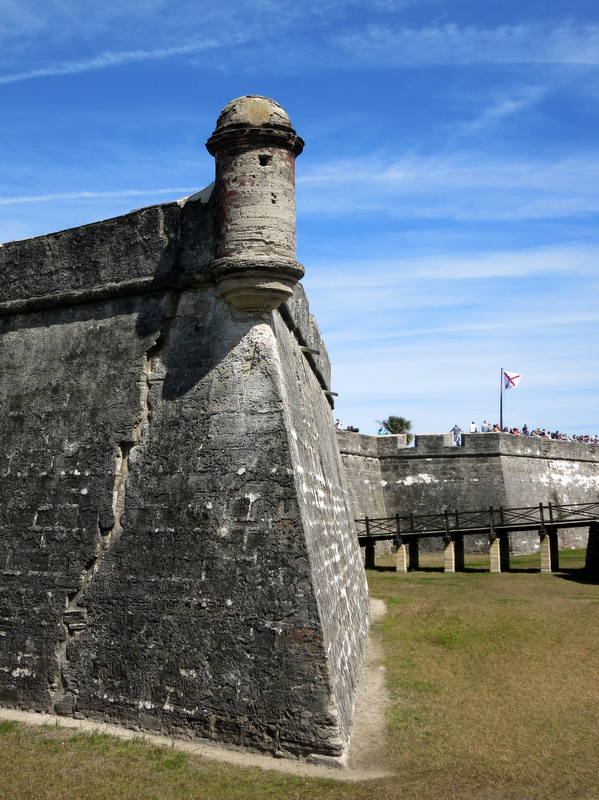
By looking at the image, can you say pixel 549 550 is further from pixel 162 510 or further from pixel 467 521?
pixel 162 510

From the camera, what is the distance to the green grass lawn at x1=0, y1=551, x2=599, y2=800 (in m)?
5.50

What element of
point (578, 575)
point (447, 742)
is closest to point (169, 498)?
point (447, 742)

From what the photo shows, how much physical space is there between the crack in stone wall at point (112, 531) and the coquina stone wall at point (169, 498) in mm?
20

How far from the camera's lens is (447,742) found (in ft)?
21.5

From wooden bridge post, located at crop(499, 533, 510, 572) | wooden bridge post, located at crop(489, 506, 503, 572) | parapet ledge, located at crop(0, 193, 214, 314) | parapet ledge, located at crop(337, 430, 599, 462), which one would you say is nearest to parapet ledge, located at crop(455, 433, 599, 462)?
parapet ledge, located at crop(337, 430, 599, 462)

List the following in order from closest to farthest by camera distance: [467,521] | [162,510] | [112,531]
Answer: [162,510] → [112,531] → [467,521]

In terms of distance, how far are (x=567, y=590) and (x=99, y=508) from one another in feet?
39.6

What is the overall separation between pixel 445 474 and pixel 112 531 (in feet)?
73.5

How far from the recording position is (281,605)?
21.6ft

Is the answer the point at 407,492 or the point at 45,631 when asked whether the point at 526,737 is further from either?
the point at 407,492

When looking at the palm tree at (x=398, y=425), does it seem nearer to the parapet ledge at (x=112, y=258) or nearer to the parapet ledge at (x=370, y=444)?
the parapet ledge at (x=370, y=444)

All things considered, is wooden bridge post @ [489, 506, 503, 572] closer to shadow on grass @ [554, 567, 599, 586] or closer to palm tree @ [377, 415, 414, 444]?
shadow on grass @ [554, 567, 599, 586]

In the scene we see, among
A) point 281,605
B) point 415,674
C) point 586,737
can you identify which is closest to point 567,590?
point 415,674

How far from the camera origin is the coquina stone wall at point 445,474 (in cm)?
2784
